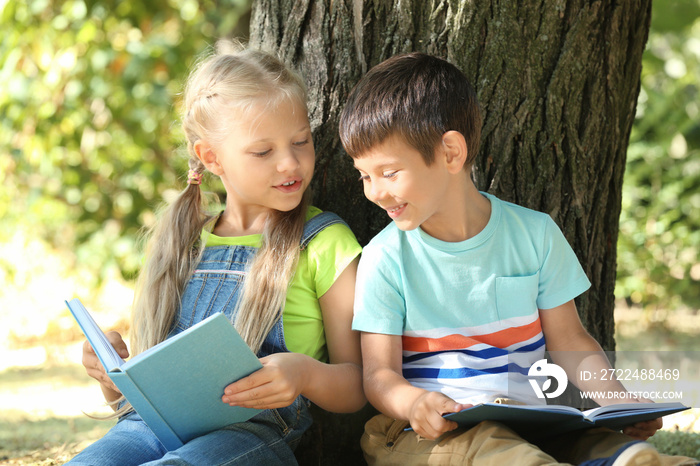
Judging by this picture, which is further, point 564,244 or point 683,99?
point 683,99

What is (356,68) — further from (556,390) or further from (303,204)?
(556,390)

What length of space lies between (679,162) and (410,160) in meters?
4.11

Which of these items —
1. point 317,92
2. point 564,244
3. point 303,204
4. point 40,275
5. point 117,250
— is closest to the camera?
point 564,244

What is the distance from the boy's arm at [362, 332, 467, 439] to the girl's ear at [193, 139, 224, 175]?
28.2 inches

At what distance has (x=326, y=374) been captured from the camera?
189 cm

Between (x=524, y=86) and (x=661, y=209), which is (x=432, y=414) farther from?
(x=661, y=209)

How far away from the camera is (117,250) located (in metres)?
5.09

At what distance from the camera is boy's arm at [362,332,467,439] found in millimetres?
1644

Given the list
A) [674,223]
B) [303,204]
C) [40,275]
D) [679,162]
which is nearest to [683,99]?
[679,162]

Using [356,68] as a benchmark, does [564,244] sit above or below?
below

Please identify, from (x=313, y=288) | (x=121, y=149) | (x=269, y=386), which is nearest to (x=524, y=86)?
(x=313, y=288)

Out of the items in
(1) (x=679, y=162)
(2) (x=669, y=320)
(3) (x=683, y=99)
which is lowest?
(2) (x=669, y=320)

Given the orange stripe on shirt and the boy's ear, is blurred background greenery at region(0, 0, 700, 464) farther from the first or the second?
the boy's ear

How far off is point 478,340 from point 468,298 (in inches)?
4.7
